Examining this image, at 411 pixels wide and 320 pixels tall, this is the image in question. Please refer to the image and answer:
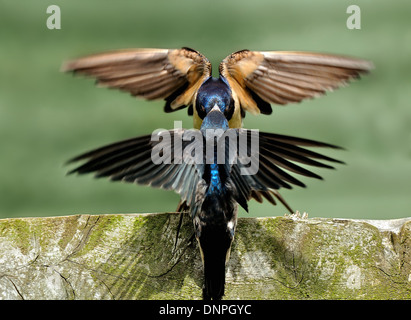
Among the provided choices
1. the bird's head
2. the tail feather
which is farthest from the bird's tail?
the bird's head

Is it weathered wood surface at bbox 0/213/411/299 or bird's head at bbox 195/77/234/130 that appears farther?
bird's head at bbox 195/77/234/130

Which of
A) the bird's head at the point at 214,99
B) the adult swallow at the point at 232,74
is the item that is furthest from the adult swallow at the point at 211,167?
the adult swallow at the point at 232,74

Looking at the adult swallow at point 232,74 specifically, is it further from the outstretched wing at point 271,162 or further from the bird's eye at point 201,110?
the outstretched wing at point 271,162

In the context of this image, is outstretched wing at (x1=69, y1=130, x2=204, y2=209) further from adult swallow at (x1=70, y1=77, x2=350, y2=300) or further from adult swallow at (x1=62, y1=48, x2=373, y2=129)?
adult swallow at (x1=62, y1=48, x2=373, y2=129)

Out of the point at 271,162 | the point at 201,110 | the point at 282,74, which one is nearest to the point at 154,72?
the point at 201,110

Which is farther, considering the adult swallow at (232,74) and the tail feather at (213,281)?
the adult swallow at (232,74)

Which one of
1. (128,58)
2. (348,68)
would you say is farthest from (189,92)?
(348,68)

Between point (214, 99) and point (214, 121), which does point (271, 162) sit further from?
point (214, 99)
